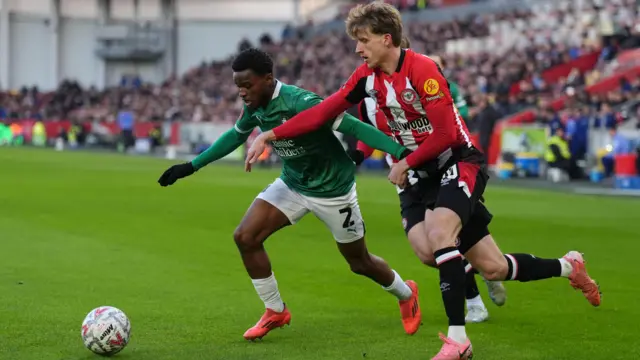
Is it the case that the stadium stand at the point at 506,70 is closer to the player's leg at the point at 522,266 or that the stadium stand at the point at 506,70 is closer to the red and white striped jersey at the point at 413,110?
the player's leg at the point at 522,266

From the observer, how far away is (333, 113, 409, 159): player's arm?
22.9 ft

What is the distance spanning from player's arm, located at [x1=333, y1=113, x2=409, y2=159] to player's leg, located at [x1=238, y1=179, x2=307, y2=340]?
77 centimetres

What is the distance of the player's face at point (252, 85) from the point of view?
7379 millimetres

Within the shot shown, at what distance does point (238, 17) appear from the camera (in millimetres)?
72375

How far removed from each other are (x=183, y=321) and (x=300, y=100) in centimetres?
196

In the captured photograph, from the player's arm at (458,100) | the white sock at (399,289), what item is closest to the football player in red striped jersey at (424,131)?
the white sock at (399,289)

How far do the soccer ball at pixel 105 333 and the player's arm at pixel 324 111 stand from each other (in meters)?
1.58

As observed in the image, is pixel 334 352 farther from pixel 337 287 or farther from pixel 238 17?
pixel 238 17

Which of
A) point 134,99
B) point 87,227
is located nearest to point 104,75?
point 134,99

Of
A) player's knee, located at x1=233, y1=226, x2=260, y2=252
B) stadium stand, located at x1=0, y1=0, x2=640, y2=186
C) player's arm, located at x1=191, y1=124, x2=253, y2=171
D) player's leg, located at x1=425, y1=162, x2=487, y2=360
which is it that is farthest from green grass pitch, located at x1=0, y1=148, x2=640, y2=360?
stadium stand, located at x1=0, y1=0, x2=640, y2=186

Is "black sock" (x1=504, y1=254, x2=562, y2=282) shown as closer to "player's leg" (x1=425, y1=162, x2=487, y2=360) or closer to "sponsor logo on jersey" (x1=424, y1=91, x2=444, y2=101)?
"player's leg" (x1=425, y1=162, x2=487, y2=360)

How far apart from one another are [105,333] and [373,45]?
252cm

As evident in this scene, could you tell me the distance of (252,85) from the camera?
24.2ft

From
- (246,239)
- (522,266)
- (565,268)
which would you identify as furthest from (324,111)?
(565,268)
